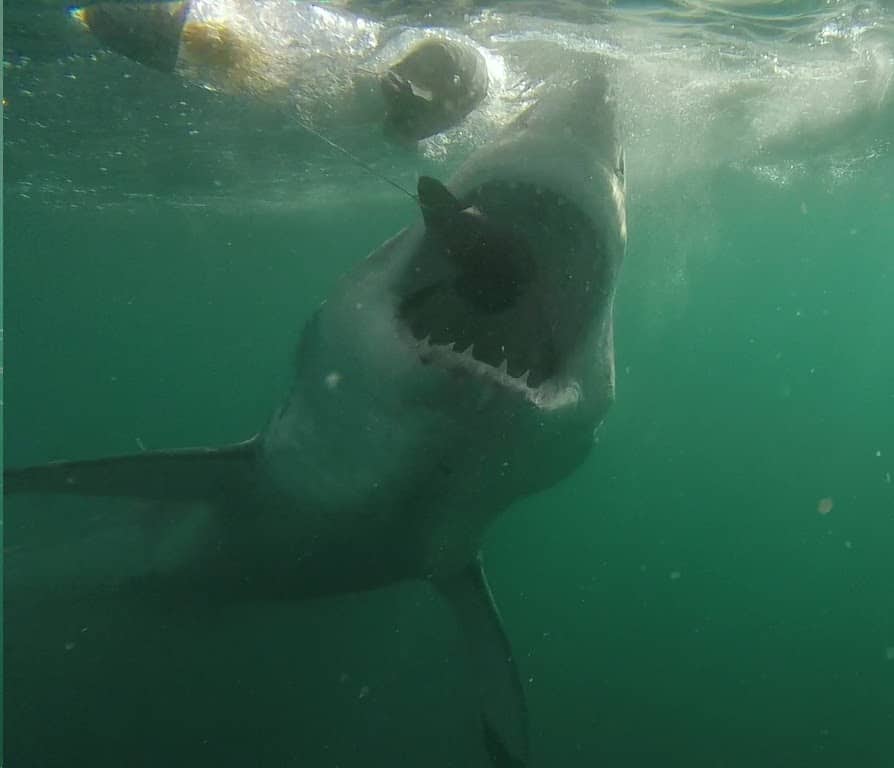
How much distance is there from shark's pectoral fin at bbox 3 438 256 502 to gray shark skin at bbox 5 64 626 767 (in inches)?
0.4

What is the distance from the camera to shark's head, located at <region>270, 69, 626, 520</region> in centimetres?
276

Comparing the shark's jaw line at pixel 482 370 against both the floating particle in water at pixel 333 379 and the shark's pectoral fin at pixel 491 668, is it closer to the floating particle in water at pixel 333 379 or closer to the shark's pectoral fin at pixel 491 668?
the floating particle in water at pixel 333 379

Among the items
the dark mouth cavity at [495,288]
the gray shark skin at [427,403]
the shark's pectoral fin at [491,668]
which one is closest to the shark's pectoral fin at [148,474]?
the gray shark skin at [427,403]

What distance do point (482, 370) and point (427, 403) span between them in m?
0.28

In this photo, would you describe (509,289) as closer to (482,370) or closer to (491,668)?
(482,370)

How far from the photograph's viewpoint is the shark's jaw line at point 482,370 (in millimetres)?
2703

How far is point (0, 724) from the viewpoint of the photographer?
436cm

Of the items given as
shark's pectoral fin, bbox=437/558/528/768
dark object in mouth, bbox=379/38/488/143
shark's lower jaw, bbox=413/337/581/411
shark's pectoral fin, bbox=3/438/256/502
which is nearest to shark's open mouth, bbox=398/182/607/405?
shark's lower jaw, bbox=413/337/581/411

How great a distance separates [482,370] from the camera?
8.91 ft

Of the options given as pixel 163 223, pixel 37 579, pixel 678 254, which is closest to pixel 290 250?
pixel 163 223

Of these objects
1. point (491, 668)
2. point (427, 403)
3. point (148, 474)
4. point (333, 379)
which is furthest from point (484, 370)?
point (491, 668)

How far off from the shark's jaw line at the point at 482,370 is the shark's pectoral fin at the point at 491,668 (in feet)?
8.28

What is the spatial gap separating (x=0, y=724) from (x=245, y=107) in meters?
10.5

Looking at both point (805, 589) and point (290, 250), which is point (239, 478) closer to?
point (805, 589)
